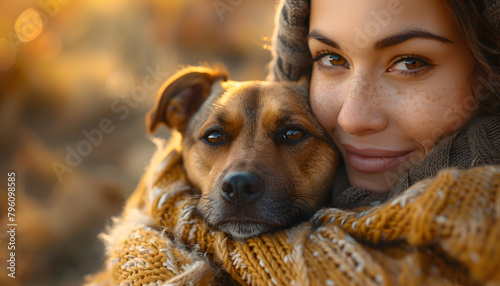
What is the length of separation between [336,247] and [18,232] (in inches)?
148

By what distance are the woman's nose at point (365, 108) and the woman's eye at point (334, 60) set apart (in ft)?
0.91

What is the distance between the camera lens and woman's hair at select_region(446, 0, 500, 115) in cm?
172

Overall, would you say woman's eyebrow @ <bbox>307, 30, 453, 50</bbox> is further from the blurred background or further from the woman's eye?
the blurred background

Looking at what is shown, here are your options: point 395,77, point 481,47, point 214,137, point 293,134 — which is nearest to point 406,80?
point 395,77

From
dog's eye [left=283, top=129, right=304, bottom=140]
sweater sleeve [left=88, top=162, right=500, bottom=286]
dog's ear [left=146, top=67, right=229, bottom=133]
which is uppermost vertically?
dog's ear [left=146, top=67, right=229, bottom=133]

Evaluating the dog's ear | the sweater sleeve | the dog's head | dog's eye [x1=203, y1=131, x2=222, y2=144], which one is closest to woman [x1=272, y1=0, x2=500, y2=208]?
the dog's head

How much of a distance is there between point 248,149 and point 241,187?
0.41 meters

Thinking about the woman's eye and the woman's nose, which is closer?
the woman's nose

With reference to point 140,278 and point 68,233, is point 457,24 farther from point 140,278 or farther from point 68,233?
point 68,233

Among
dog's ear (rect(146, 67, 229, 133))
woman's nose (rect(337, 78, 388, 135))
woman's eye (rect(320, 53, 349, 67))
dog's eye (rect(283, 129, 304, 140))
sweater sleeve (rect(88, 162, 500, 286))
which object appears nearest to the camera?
sweater sleeve (rect(88, 162, 500, 286))

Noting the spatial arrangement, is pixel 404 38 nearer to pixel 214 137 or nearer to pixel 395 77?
pixel 395 77

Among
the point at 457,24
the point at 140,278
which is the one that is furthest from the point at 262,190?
the point at 457,24

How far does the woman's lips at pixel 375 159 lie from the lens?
6.66 ft

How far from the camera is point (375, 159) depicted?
82.1 inches
